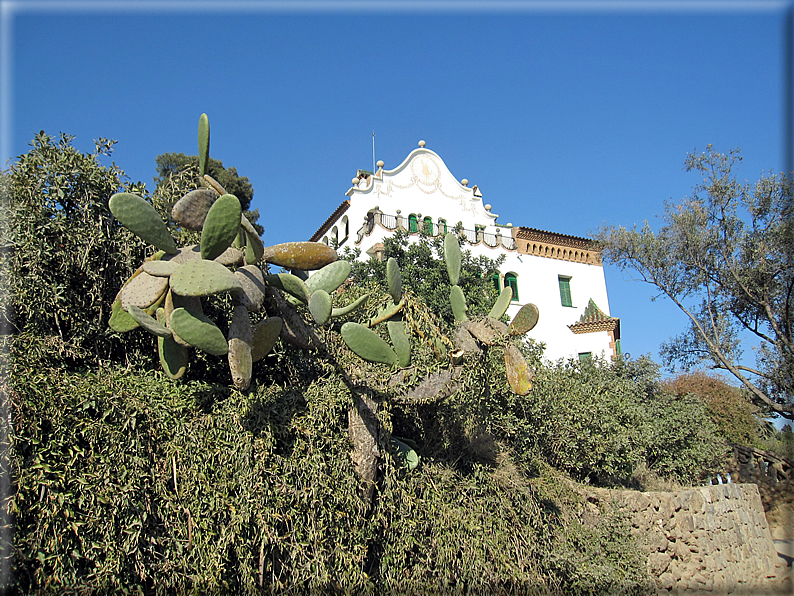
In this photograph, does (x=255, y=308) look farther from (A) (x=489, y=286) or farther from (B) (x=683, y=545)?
(A) (x=489, y=286)

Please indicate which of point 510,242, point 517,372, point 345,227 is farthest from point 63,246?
point 510,242

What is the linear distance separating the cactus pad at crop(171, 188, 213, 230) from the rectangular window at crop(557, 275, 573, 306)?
645 inches

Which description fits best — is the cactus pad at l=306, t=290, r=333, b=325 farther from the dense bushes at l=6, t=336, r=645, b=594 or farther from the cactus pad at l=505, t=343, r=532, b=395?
the cactus pad at l=505, t=343, r=532, b=395

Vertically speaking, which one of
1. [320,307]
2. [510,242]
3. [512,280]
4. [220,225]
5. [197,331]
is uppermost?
[510,242]

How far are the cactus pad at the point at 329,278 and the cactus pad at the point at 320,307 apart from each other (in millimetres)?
295

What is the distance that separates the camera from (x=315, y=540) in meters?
3.78

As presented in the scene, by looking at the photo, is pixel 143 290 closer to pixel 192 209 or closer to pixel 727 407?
pixel 192 209

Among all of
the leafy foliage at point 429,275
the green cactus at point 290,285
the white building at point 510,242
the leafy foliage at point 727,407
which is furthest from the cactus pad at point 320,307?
the leafy foliage at point 727,407

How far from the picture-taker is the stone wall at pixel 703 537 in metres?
6.70

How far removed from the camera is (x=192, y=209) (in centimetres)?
367

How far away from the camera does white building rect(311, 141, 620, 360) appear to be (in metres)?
16.9

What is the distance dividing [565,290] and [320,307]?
16101mm

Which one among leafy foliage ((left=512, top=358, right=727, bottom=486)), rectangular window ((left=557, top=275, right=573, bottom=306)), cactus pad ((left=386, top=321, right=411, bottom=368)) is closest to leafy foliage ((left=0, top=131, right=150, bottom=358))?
cactus pad ((left=386, top=321, right=411, bottom=368))

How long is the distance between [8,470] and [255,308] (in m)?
1.74
